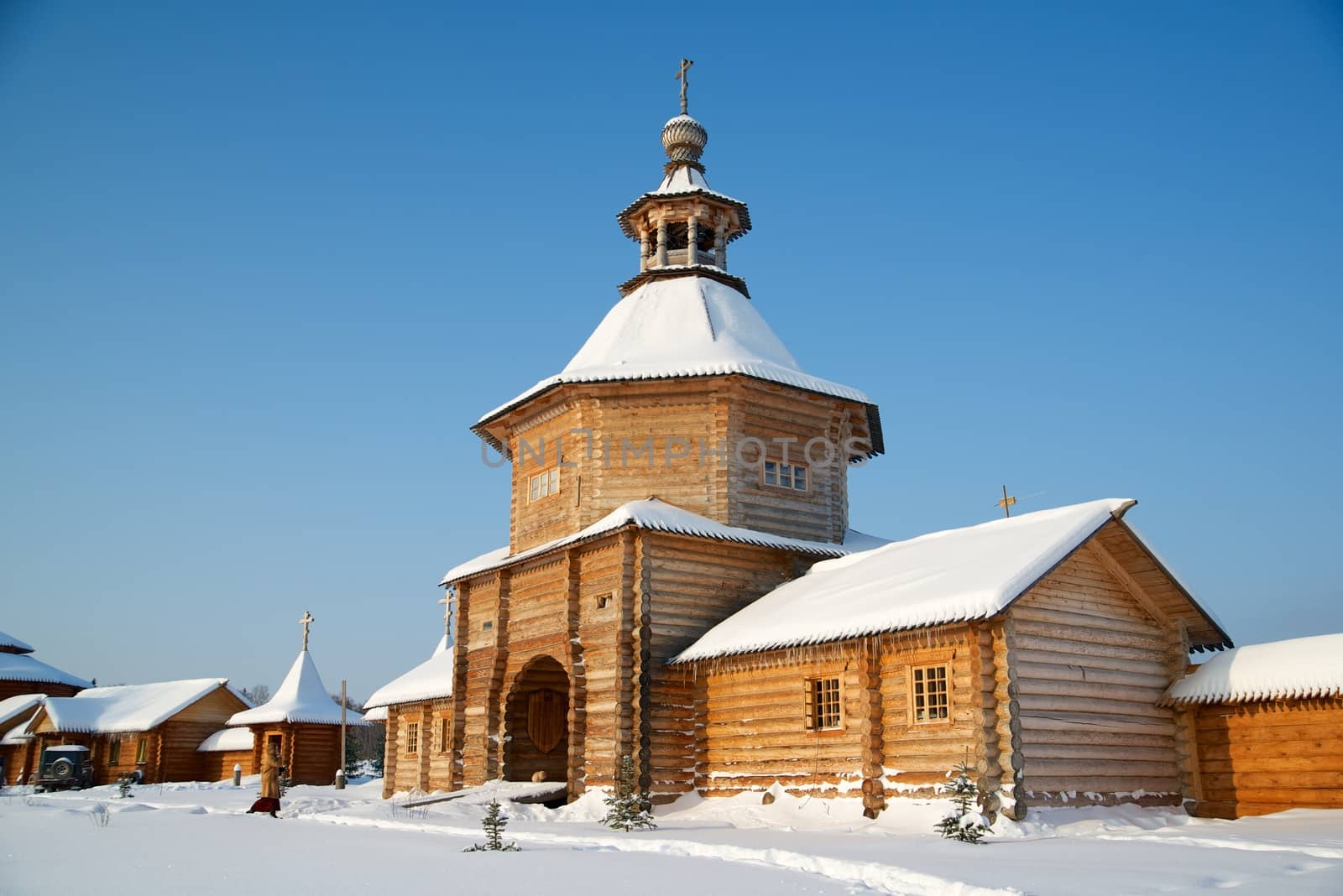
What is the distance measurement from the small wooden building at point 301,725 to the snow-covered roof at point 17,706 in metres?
11.8

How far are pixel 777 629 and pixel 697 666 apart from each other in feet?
8.59

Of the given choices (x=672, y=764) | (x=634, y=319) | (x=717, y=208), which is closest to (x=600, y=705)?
(x=672, y=764)

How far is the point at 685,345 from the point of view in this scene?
86.1 feet

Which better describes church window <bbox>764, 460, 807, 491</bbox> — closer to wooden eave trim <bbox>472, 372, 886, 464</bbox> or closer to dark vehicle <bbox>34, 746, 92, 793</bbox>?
wooden eave trim <bbox>472, 372, 886, 464</bbox>

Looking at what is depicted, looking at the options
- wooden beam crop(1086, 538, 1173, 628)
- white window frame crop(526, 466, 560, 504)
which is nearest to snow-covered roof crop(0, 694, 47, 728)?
white window frame crop(526, 466, 560, 504)

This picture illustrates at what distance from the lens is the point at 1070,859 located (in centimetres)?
1218

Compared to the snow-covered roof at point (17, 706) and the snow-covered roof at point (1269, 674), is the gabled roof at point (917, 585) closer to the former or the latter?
the snow-covered roof at point (1269, 674)

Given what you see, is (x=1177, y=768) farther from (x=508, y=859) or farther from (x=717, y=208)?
(x=717, y=208)

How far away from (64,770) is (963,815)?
36.3 metres

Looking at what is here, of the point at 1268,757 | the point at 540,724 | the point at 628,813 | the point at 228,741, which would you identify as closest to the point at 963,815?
the point at 628,813

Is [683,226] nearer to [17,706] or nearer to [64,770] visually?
[64,770]

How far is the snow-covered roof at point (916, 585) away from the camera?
55.2 feet

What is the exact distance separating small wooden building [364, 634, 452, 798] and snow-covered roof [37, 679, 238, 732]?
594 inches

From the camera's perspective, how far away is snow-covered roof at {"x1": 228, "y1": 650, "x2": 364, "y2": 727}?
42.1 metres
